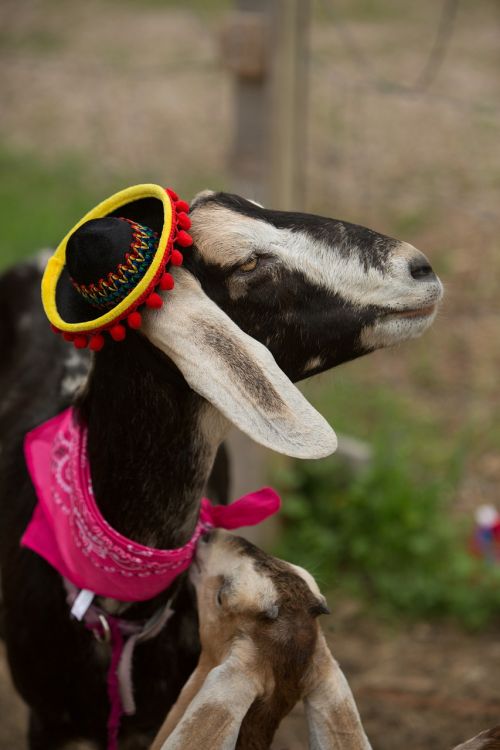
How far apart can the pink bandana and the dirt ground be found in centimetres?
121

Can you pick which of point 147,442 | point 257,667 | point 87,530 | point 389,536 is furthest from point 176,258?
point 389,536

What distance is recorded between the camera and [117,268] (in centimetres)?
204

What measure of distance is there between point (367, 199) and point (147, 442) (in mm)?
5112

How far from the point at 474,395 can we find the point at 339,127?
14.0 ft

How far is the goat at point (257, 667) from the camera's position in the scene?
1993 millimetres

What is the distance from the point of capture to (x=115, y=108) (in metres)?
9.40

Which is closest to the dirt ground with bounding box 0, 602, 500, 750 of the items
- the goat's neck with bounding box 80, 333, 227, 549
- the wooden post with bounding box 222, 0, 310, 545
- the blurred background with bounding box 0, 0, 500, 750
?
the blurred background with bounding box 0, 0, 500, 750

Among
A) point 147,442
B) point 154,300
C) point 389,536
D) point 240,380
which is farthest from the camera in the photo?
point 389,536

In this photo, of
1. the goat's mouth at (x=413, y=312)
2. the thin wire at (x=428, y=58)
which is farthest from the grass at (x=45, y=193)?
the goat's mouth at (x=413, y=312)

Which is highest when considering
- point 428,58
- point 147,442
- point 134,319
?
point 134,319

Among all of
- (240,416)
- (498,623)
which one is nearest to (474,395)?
(498,623)

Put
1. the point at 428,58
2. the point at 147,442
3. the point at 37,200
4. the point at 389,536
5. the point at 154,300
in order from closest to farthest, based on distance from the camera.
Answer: the point at 154,300, the point at 147,442, the point at 389,536, the point at 37,200, the point at 428,58

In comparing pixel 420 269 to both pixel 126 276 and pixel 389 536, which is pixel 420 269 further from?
pixel 389 536

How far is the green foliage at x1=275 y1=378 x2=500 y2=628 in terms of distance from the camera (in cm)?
404
